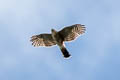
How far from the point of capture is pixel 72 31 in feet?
125

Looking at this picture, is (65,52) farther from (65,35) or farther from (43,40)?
(43,40)

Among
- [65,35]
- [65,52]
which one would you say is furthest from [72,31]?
[65,52]

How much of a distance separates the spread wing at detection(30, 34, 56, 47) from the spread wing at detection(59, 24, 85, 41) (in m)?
1.06

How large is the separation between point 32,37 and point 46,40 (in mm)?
1271

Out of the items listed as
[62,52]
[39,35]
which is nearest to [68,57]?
[62,52]

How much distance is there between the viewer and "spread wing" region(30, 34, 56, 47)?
127 feet

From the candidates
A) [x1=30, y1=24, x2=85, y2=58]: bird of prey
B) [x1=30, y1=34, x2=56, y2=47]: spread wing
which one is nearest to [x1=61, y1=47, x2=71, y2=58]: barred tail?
[x1=30, y1=24, x2=85, y2=58]: bird of prey

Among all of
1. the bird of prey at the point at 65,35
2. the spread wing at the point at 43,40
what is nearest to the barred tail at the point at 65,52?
the bird of prey at the point at 65,35

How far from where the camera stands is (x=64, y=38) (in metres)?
38.1

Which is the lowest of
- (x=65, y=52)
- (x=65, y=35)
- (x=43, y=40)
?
(x=65, y=52)

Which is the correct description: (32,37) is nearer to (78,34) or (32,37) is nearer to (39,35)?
(39,35)

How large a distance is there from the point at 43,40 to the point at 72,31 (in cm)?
242

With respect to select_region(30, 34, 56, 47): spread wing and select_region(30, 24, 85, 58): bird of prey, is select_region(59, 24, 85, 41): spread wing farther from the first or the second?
select_region(30, 34, 56, 47): spread wing

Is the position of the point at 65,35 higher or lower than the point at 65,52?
higher
